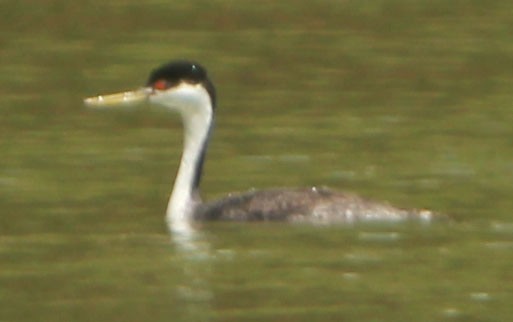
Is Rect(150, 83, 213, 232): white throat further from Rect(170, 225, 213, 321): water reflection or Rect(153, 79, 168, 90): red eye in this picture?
Rect(170, 225, 213, 321): water reflection

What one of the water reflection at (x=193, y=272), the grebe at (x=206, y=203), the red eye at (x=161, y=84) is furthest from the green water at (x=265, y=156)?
the red eye at (x=161, y=84)

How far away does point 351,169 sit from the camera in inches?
872

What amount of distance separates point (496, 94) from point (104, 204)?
21.0 feet

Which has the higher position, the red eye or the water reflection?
the red eye

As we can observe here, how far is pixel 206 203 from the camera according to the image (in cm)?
2066

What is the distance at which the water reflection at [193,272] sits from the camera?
16828mm

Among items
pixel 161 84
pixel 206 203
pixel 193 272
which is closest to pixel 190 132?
pixel 161 84

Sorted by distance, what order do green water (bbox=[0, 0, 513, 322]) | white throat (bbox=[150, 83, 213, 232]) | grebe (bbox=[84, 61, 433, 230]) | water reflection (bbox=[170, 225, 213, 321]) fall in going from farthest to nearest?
white throat (bbox=[150, 83, 213, 232])
grebe (bbox=[84, 61, 433, 230])
green water (bbox=[0, 0, 513, 322])
water reflection (bbox=[170, 225, 213, 321])

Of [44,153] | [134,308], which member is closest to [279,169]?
[44,153]

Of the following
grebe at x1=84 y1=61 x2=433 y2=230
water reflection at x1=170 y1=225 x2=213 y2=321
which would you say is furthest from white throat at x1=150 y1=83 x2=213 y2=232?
water reflection at x1=170 y1=225 x2=213 y2=321

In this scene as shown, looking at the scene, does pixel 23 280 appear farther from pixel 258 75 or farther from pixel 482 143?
pixel 258 75

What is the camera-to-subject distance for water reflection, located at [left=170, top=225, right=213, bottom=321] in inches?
663

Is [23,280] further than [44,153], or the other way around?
[44,153]

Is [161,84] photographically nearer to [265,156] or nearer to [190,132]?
[190,132]
